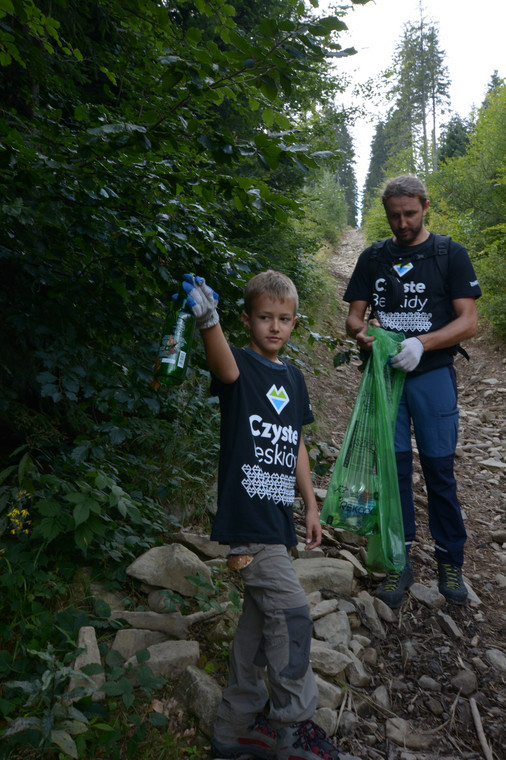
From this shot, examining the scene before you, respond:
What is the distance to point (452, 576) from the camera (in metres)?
3.04

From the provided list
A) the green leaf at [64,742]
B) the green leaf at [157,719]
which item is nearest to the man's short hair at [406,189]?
the green leaf at [157,719]

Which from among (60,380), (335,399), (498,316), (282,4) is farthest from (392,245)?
(498,316)

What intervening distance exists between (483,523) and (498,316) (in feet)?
21.1

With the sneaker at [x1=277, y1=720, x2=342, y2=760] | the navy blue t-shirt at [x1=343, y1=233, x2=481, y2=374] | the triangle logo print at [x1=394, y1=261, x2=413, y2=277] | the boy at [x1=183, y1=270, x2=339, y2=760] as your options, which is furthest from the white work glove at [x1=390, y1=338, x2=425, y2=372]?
the sneaker at [x1=277, y1=720, x2=342, y2=760]

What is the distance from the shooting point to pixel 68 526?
2.35 m

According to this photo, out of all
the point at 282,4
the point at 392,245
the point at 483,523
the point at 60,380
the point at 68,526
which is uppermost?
the point at 282,4

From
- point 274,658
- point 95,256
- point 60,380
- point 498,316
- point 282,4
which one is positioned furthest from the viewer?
point 498,316

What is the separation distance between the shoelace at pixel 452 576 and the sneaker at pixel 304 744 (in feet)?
5.11

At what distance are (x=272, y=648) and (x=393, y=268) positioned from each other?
2189mm

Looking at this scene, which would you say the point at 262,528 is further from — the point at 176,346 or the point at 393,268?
the point at 393,268

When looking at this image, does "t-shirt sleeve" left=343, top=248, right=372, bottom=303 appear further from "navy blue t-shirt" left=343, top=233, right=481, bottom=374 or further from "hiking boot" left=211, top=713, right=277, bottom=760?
"hiking boot" left=211, top=713, right=277, bottom=760

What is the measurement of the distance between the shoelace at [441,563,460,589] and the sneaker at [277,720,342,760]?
1557 millimetres

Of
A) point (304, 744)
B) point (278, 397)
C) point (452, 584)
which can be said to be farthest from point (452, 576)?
point (278, 397)

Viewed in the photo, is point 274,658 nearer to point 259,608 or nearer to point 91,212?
point 259,608
